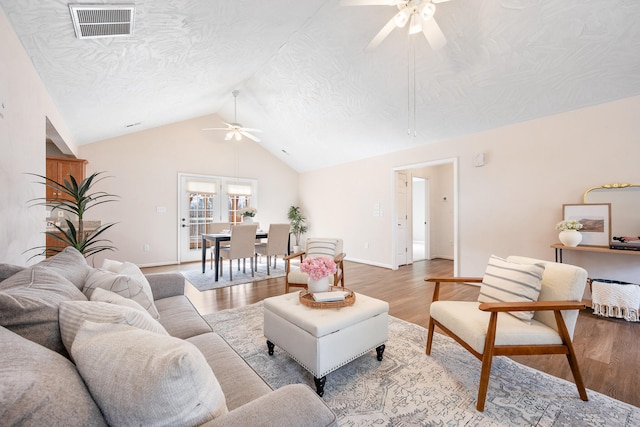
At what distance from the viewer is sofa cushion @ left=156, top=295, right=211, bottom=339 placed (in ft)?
5.06

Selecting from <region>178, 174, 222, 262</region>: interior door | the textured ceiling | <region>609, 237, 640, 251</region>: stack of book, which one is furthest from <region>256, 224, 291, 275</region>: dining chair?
<region>609, 237, 640, 251</region>: stack of book

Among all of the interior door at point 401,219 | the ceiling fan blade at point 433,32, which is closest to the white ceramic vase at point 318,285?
the ceiling fan blade at point 433,32

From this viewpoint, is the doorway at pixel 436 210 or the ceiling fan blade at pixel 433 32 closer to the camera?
the ceiling fan blade at pixel 433 32

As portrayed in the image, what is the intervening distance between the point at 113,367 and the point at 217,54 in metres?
3.33

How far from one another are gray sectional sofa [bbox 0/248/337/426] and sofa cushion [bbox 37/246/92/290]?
0.35m

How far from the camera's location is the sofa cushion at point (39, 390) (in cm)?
46

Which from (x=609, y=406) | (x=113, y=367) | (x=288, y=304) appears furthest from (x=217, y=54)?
(x=609, y=406)

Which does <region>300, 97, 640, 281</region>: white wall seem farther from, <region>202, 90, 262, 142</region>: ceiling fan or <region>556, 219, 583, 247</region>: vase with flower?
<region>202, 90, 262, 142</region>: ceiling fan

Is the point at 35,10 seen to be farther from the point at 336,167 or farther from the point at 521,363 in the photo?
the point at 336,167

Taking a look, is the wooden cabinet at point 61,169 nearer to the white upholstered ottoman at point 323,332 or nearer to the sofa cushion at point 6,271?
the sofa cushion at point 6,271

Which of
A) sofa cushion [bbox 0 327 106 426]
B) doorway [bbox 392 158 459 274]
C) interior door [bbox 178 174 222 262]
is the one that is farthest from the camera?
doorway [bbox 392 158 459 274]

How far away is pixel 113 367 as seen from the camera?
0.63 metres

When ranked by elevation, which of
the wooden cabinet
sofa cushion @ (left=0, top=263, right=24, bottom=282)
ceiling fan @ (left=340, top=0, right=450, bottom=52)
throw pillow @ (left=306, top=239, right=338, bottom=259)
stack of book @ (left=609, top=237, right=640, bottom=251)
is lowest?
throw pillow @ (left=306, top=239, right=338, bottom=259)

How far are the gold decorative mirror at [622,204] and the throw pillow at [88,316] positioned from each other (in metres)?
4.36
